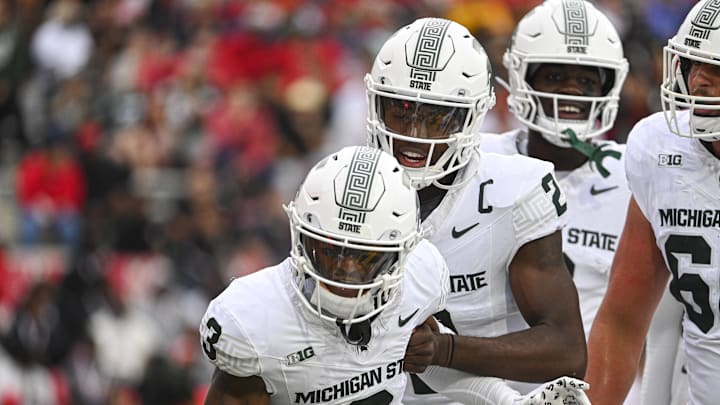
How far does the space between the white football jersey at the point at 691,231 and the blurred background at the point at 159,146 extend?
455cm

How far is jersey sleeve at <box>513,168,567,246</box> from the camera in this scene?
12.8 feet

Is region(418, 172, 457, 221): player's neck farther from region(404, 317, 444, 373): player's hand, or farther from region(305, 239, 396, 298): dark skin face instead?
region(305, 239, 396, 298): dark skin face

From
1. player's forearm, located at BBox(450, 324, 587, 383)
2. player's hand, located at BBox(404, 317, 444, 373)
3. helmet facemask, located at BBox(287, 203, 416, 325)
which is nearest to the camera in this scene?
helmet facemask, located at BBox(287, 203, 416, 325)

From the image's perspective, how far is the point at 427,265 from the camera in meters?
3.64

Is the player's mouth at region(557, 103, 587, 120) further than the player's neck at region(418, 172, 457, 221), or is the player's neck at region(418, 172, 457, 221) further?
the player's mouth at region(557, 103, 587, 120)

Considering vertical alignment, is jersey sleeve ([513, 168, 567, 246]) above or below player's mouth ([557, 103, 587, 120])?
above

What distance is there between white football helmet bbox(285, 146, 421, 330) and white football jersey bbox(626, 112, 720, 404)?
0.85 meters

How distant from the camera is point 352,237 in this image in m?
3.34

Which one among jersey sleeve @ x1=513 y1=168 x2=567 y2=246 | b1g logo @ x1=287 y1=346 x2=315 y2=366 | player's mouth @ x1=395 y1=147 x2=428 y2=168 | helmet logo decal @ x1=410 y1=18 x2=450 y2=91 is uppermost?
helmet logo decal @ x1=410 y1=18 x2=450 y2=91

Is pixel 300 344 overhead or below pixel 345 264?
below

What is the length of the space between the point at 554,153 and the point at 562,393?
1695 mm

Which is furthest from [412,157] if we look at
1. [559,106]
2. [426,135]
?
[559,106]

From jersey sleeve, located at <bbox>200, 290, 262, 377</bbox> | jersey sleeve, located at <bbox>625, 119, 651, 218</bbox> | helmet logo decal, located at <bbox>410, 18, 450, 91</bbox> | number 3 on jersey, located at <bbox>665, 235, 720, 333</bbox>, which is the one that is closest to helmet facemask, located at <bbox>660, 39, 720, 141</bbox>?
jersey sleeve, located at <bbox>625, 119, 651, 218</bbox>

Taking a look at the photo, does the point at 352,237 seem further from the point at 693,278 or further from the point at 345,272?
the point at 693,278
